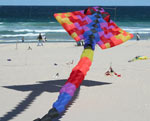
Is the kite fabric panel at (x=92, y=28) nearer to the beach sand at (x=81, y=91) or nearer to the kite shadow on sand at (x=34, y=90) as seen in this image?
the beach sand at (x=81, y=91)

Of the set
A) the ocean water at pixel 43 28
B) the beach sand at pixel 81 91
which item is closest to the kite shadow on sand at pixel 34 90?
the beach sand at pixel 81 91

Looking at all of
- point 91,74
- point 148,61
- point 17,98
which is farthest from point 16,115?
point 148,61

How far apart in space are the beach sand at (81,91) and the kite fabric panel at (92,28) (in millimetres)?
2182

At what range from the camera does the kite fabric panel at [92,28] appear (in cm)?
1293

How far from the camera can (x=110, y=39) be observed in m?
13.3

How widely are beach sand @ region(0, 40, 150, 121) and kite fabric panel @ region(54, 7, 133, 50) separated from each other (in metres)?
2.18

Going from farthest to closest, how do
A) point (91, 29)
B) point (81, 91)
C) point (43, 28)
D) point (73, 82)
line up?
1. point (43, 28)
2. point (81, 91)
3. point (91, 29)
4. point (73, 82)

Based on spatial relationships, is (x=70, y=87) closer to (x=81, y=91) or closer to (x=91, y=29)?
(x=91, y=29)

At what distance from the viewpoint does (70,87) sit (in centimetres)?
1016

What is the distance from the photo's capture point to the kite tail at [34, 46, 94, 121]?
9.27 metres

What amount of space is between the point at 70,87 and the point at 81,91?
423 centimetres

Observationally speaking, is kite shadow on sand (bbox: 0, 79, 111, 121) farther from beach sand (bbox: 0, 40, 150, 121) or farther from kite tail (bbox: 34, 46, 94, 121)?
kite tail (bbox: 34, 46, 94, 121)

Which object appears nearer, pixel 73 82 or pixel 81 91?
pixel 73 82

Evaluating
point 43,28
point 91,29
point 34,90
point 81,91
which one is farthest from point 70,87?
point 43,28
